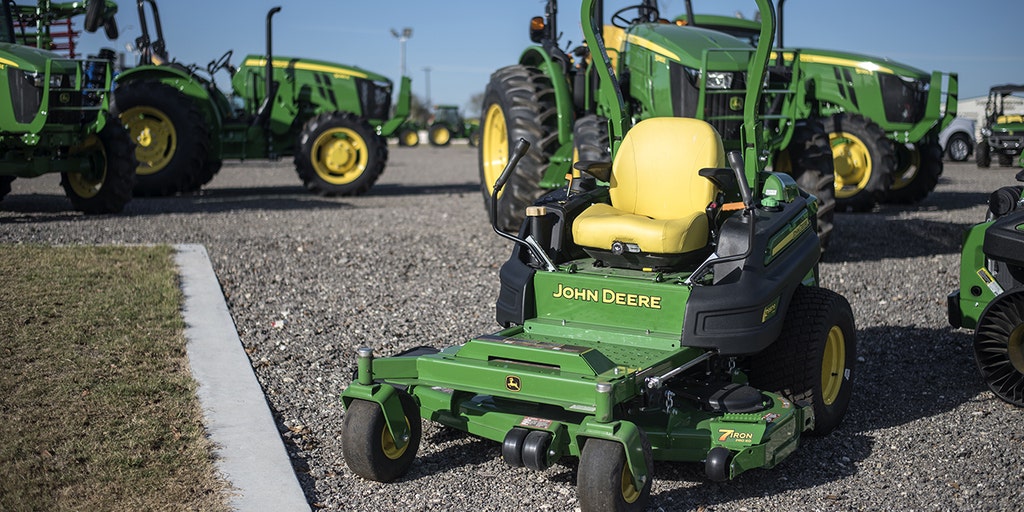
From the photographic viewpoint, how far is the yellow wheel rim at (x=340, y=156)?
15.3 meters

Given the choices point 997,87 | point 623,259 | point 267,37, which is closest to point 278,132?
point 267,37

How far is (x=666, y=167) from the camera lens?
5398 mm

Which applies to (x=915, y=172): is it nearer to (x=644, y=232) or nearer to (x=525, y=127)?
(x=525, y=127)

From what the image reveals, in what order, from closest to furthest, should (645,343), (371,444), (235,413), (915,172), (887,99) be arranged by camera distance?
(371,444)
(645,343)
(235,413)
(887,99)
(915,172)

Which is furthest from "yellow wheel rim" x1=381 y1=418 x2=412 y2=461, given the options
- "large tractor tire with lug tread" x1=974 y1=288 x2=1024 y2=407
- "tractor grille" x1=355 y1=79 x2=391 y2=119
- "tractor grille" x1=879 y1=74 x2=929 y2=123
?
"tractor grille" x1=355 y1=79 x2=391 y2=119

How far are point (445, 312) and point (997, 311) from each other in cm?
365

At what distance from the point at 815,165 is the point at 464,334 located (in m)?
4.27

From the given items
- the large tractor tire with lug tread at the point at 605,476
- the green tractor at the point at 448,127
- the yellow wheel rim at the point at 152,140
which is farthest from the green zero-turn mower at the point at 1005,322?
the green tractor at the point at 448,127

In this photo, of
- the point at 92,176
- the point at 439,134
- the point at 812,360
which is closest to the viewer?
the point at 812,360

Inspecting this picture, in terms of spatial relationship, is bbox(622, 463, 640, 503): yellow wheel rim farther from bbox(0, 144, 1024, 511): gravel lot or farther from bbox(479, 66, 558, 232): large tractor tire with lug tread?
bbox(479, 66, 558, 232): large tractor tire with lug tread

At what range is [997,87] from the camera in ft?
74.0

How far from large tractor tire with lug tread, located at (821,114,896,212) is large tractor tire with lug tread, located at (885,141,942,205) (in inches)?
65.8

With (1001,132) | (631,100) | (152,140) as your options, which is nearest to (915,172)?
(631,100)

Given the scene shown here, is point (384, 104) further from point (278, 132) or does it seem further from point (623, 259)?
point (623, 259)
